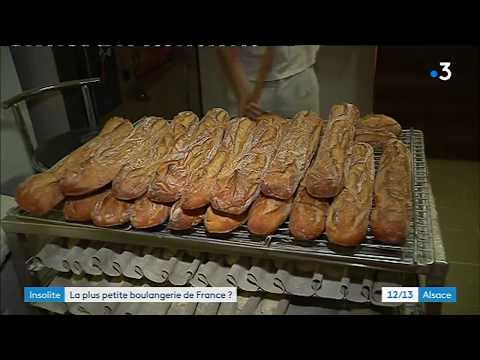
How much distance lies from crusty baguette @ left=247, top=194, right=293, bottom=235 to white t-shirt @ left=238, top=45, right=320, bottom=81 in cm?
24

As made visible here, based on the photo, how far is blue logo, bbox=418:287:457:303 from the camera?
0.70 metres

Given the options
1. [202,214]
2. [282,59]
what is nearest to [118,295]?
[202,214]

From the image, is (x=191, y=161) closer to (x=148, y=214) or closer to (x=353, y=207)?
(x=148, y=214)

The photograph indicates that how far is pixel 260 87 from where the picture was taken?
2.76 feet

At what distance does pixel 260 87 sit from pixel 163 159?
24cm

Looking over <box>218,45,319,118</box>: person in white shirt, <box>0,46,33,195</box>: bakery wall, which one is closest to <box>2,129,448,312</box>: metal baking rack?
<box>0,46,33,195</box>: bakery wall

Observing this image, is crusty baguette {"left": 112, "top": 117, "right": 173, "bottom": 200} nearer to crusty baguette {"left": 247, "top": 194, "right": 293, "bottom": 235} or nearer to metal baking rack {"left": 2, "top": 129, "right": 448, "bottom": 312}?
metal baking rack {"left": 2, "top": 129, "right": 448, "bottom": 312}

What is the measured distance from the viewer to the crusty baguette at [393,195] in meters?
0.70

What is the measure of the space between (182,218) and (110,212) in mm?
145

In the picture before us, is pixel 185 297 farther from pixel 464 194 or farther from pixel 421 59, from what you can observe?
pixel 464 194

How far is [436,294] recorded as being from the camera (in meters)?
0.71
